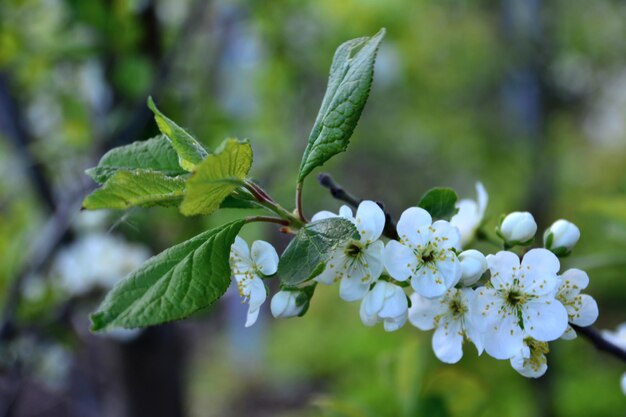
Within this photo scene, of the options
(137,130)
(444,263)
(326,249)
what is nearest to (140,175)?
(326,249)

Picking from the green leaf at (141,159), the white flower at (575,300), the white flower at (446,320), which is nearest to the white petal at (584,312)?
the white flower at (575,300)

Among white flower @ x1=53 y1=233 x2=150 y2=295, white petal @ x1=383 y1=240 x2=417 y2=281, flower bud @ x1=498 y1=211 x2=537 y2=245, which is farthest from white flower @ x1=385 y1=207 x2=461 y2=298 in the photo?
white flower @ x1=53 y1=233 x2=150 y2=295

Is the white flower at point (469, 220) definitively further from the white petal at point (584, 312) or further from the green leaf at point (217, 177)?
the green leaf at point (217, 177)

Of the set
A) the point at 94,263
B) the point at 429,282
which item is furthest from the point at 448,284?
the point at 94,263

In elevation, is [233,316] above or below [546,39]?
below

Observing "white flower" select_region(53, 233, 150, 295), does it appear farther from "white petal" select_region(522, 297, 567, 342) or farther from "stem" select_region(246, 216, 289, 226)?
"white petal" select_region(522, 297, 567, 342)

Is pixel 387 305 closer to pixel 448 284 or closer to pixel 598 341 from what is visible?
pixel 448 284

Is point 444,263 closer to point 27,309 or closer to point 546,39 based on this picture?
point 27,309
